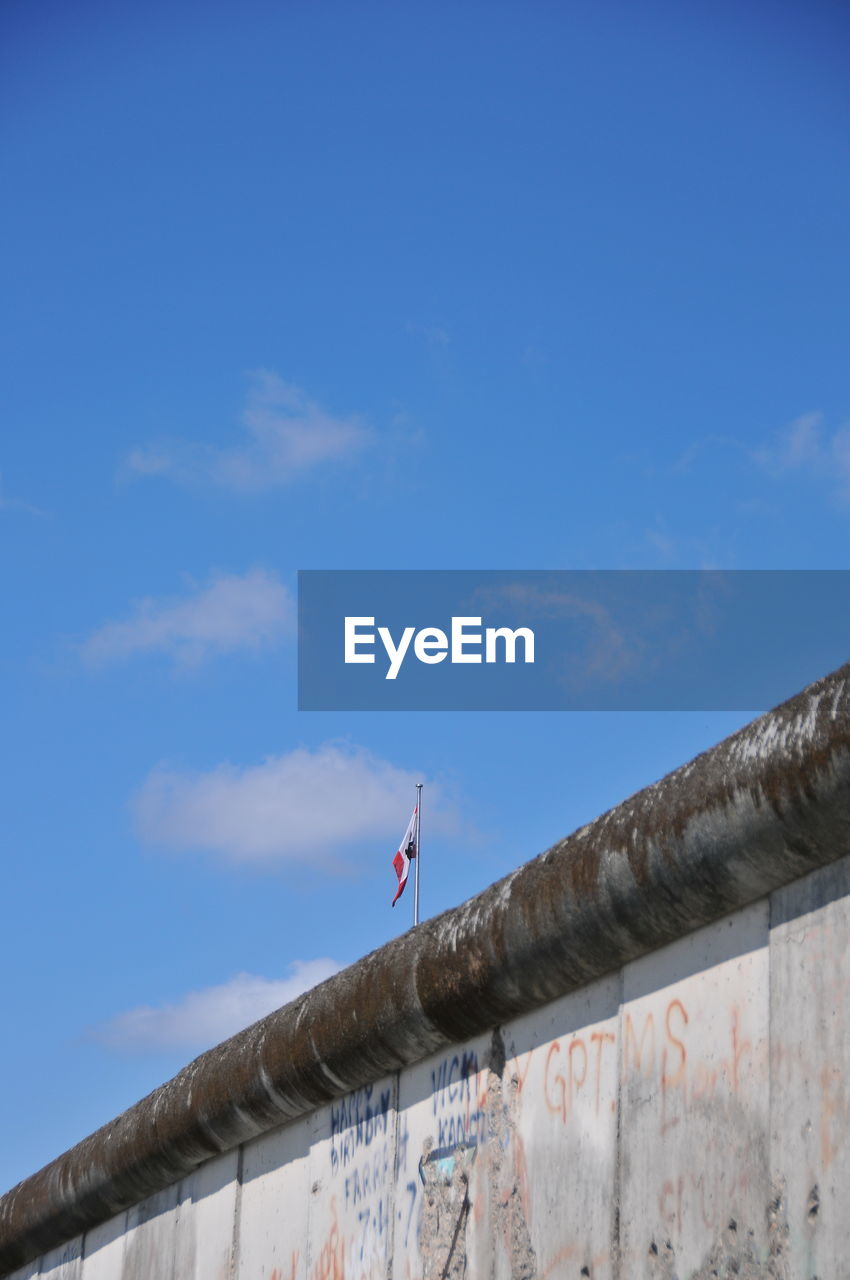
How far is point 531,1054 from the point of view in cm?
505

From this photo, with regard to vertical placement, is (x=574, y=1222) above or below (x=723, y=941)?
below

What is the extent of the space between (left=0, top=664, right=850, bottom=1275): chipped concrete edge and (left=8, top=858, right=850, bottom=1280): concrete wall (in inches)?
3.3

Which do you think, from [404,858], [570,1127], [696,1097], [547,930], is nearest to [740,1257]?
[696,1097]

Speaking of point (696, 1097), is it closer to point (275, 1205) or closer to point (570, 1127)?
point (570, 1127)

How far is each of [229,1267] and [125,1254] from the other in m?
1.28

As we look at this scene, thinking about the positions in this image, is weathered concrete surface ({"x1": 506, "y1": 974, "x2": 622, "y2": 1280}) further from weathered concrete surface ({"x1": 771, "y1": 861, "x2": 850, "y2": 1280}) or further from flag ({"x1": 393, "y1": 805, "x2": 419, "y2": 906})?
flag ({"x1": 393, "y1": 805, "x2": 419, "y2": 906})

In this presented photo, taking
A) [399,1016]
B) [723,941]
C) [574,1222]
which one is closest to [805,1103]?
[723,941]

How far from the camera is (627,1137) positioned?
4.51 m

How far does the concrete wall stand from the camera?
12.8 ft

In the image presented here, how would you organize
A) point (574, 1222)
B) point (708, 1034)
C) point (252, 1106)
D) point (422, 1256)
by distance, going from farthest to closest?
1. point (252, 1106)
2. point (422, 1256)
3. point (574, 1222)
4. point (708, 1034)

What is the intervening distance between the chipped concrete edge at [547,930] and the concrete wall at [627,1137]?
0.08 metres

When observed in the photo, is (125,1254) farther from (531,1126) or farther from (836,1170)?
(836,1170)

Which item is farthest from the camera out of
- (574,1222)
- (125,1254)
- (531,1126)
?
(125,1254)

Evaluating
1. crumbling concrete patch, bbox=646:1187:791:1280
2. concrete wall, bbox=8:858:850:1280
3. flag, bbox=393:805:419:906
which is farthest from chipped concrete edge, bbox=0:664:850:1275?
flag, bbox=393:805:419:906
